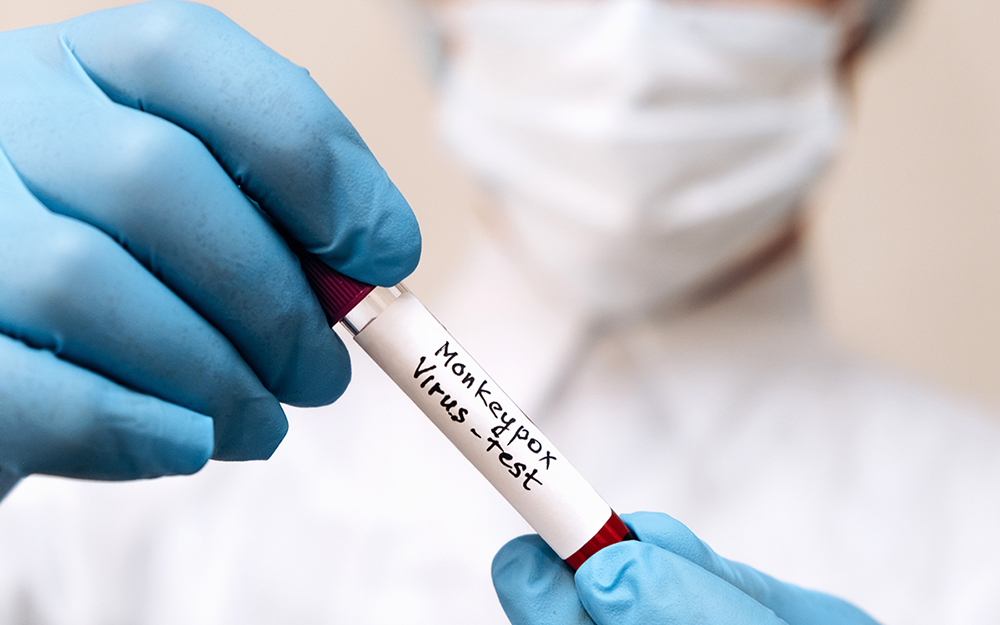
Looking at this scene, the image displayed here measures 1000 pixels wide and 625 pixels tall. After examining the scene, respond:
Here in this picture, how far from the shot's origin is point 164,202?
42cm

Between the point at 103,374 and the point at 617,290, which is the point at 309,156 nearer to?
the point at 103,374

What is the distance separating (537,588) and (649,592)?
0.07 meters

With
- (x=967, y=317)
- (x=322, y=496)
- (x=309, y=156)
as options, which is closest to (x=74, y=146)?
(x=309, y=156)

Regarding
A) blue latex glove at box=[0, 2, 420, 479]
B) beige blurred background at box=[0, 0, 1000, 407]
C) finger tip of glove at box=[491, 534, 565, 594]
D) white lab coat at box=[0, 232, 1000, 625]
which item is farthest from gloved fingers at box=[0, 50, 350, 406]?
beige blurred background at box=[0, 0, 1000, 407]

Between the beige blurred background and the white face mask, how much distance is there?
371 mm

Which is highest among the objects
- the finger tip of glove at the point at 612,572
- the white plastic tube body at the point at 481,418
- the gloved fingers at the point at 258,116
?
the gloved fingers at the point at 258,116

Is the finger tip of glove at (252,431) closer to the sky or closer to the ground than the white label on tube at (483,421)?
closer to the ground

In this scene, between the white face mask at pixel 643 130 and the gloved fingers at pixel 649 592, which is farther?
the white face mask at pixel 643 130

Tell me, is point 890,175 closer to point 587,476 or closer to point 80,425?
point 587,476

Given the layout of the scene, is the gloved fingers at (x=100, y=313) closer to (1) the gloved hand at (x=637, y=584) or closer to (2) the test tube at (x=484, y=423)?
(2) the test tube at (x=484, y=423)

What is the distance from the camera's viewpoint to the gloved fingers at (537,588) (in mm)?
459

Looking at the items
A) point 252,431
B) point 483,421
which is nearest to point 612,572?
point 483,421

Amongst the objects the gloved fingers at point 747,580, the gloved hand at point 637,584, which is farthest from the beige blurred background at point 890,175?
the gloved hand at point 637,584

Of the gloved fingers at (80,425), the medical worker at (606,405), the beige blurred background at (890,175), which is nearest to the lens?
the gloved fingers at (80,425)
